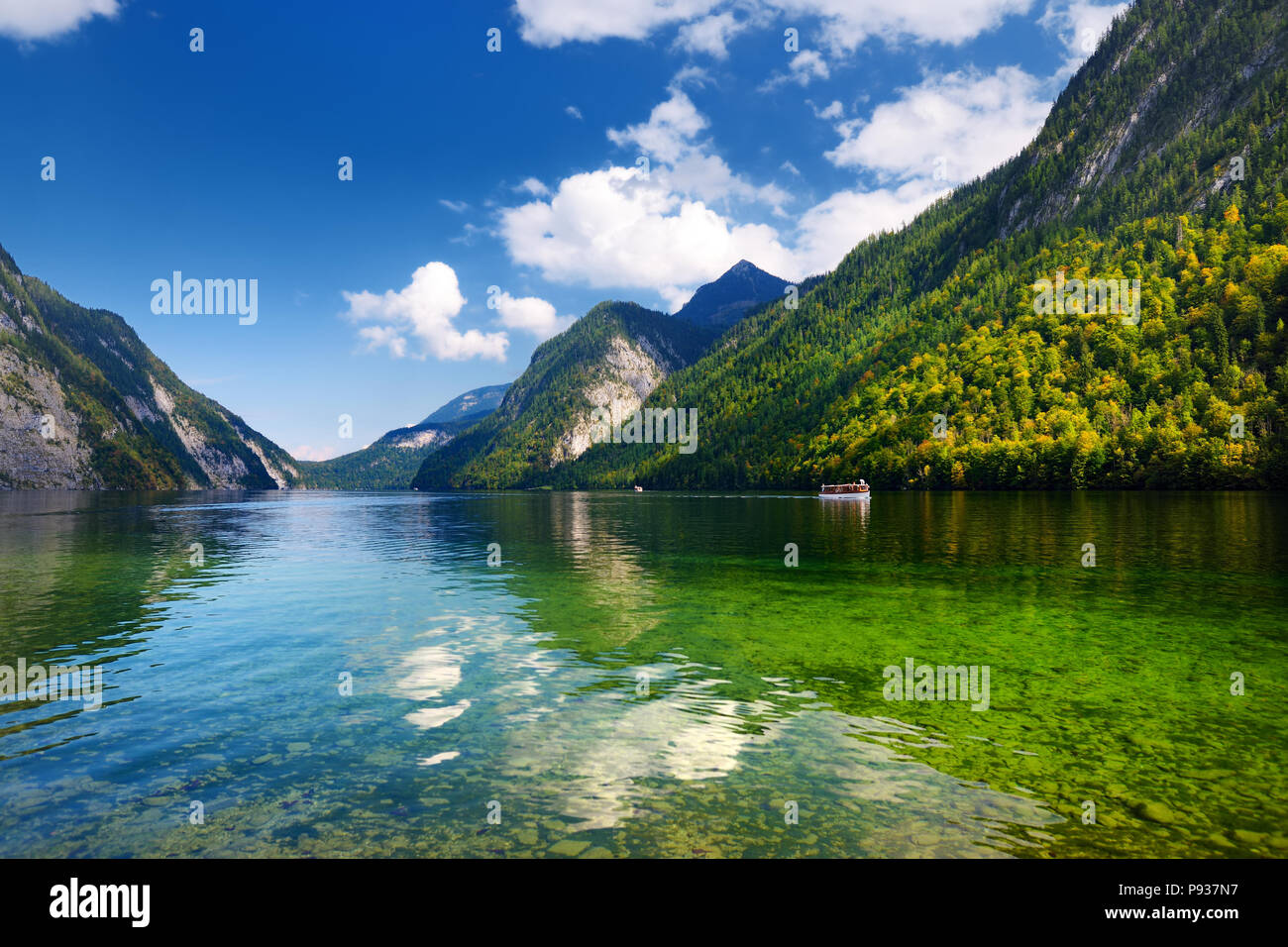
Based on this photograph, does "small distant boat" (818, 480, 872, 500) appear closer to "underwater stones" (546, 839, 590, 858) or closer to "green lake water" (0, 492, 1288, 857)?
"green lake water" (0, 492, 1288, 857)

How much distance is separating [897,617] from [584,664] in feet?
50.4

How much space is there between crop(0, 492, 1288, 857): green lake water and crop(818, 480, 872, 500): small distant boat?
381 feet

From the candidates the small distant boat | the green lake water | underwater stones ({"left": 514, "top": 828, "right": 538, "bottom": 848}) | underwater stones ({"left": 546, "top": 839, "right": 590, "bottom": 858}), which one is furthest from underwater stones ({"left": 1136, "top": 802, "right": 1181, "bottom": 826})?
the small distant boat

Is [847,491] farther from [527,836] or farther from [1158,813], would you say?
[527,836]

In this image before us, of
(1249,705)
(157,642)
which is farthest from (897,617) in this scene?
(157,642)

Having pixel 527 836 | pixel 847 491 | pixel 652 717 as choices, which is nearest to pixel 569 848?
pixel 527 836

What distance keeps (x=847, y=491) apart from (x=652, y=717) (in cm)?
16717

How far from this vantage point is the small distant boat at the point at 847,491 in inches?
6260

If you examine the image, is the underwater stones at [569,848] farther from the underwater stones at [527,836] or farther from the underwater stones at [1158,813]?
the underwater stones at [1158,813]

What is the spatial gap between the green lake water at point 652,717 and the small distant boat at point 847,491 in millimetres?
116180
